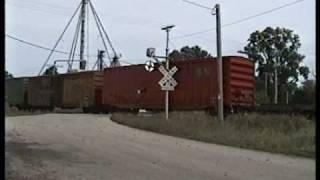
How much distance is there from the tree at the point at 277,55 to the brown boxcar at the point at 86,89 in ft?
51.4

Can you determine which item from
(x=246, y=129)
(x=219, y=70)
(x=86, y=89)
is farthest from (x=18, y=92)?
(x=246, y=129)

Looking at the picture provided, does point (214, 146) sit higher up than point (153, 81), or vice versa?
point (153, 81)

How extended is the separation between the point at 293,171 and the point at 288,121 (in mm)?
11650

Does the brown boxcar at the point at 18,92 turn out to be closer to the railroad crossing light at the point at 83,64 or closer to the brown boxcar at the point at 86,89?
the brown boxcar at the point at 86,89

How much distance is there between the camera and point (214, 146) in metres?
18.3

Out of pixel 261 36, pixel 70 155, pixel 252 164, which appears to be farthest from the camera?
pixel 261 36

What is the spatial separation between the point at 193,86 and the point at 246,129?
793 centimetres

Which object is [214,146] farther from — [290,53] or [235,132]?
[290,53]

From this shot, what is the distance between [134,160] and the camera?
44.3 feet

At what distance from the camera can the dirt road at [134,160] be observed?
11.1 metres

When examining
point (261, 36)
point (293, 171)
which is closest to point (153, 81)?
point (293, 171)

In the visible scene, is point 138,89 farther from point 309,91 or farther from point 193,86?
point 309,91

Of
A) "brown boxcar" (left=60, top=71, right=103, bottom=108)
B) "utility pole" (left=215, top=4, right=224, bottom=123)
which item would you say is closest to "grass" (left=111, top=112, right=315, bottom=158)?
"utility pole" (left=215, top=4, right=224, bottom=123)

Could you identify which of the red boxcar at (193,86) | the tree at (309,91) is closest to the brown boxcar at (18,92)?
the red boxcar at (193,86)
